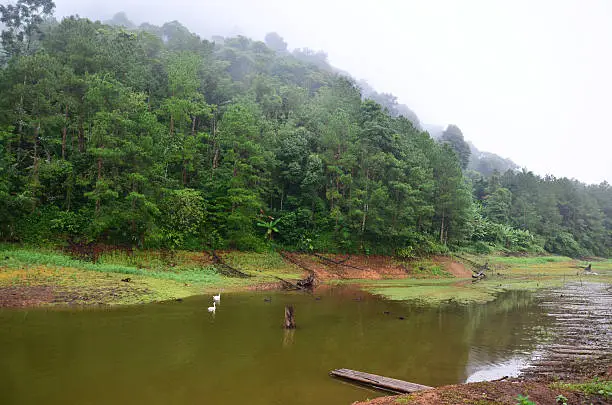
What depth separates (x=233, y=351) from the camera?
13.0m

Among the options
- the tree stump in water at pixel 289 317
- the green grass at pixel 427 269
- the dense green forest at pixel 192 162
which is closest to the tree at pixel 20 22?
the dense green forest at pixel 192 162

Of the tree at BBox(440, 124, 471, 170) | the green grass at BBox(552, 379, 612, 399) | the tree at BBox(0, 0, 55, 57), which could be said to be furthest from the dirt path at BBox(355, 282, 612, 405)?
the tree at BBox(440, 124, 471, 170)

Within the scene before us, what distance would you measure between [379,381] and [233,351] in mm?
5293

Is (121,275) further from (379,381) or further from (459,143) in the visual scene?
(459,143)

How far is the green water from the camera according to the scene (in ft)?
31.1

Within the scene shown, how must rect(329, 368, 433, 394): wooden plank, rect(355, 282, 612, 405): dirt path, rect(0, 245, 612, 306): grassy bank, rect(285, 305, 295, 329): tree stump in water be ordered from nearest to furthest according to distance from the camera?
rect(355, 282, 612, 405): dirt path → rect(329, 368, 433, 394): wooden plank → rect(285, 305, 295, 329): tree stump in water → rect(0, 245, 612, 306): grassy bank

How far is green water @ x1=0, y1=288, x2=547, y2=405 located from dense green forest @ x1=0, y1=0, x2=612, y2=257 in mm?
14019

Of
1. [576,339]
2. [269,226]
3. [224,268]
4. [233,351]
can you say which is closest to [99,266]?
[224,268]

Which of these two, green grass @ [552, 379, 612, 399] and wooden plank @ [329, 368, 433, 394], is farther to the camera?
wooden plank @ [329, 368, 433, 394]

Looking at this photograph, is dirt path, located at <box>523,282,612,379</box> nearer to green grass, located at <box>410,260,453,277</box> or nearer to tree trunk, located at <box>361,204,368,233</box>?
green grass, located at <box>410,260,453,277</box>

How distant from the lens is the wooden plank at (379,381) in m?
9.60

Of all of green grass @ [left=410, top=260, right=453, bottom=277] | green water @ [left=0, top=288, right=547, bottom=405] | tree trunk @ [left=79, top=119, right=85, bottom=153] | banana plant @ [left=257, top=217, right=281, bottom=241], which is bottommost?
green grass @ [left=410, top=260, right=453, bottom=277]

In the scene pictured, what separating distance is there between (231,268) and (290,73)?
78.9 meters

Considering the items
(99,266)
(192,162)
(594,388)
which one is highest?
(192,162)
